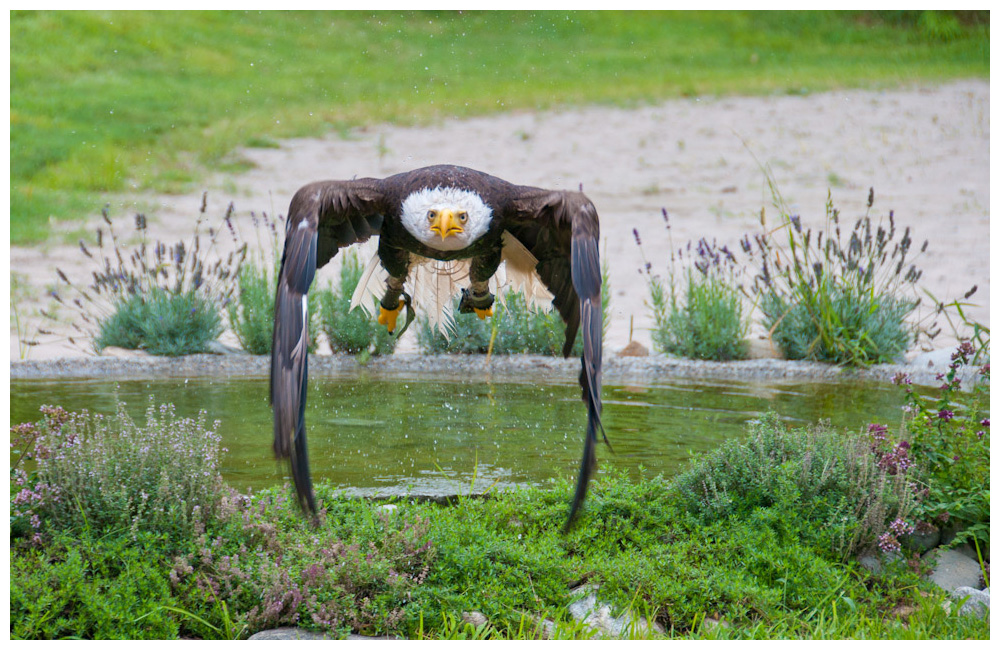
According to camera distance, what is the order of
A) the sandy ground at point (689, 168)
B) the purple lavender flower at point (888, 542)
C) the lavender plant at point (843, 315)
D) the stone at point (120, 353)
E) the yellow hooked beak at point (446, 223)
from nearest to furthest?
the purple lavender flower at point (888, 542) → the yellow hooked beak at point (446, 223) → the lavender plant at point (843, 315) → the stone at point (120, 353) → the sandy ground at point (689, 168)

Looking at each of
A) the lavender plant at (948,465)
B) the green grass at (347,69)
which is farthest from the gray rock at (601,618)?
the green grass at (347,69)

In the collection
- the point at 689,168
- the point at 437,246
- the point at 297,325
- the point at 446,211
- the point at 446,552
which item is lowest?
the point at 446,552

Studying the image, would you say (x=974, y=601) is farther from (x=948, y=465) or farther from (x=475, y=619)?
(x=475, y=619)

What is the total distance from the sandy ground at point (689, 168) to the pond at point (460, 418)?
1.87 metres

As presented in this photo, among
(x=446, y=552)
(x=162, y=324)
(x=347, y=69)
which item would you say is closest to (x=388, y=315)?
(x=446, y=552)

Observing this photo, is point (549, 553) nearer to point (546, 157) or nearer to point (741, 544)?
point (741, 544)

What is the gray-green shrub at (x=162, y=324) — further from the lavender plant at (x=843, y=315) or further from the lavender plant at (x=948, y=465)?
the lavender plant at (x=948, y=465)

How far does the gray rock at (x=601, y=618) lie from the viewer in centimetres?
287

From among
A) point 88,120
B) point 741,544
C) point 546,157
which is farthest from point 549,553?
point 88,120

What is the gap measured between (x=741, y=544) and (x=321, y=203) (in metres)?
1.77

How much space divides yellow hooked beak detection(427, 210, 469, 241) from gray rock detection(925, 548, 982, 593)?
6.36ft

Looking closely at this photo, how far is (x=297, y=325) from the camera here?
105 inches

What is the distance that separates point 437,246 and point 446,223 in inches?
7.8

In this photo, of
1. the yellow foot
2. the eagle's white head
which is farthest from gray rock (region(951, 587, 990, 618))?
the yellow foot
